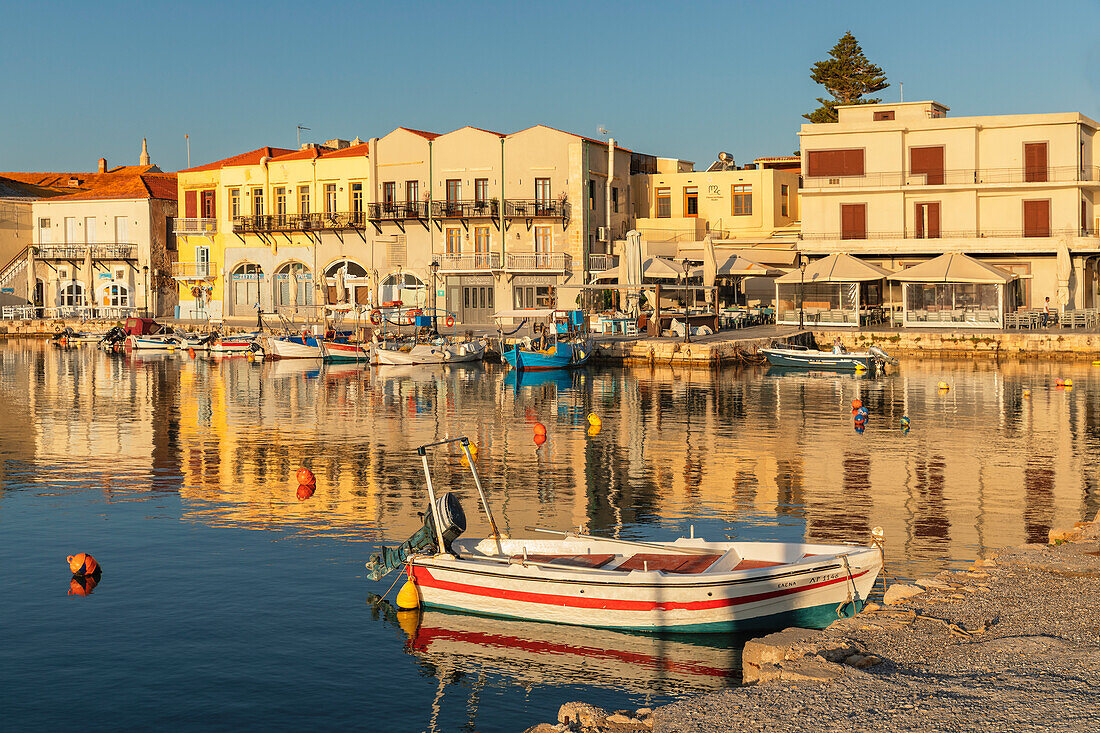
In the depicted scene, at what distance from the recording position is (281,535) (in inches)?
667

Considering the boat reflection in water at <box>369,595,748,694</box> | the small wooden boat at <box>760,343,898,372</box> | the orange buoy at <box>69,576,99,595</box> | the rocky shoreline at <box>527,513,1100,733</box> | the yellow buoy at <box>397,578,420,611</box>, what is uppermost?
the small wooden boat at <box>760,343,898,372</box>

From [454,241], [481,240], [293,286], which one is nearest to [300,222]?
[293,286]

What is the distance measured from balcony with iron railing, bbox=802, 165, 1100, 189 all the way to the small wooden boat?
45.1 ft

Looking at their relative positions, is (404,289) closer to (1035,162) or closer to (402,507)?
(1035,162)

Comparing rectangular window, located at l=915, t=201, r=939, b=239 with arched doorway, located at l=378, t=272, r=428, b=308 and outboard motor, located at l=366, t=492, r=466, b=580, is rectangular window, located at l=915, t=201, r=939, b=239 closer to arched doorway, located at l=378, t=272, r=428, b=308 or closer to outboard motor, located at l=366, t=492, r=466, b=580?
arched doorway, located at l=378, t=272, r=428, b=308

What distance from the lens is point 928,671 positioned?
9.01 meters

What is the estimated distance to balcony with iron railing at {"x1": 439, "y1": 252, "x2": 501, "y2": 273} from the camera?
6000 cm

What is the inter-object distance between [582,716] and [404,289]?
5535 centimetres

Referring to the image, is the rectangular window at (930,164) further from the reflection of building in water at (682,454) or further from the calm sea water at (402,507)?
the calm sea water at (402,507)

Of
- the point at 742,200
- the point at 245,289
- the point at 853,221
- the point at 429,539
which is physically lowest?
the point at 429,539

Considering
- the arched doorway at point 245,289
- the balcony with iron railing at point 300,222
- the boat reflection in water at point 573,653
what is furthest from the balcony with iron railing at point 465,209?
the boat reflection in water at point 573,653

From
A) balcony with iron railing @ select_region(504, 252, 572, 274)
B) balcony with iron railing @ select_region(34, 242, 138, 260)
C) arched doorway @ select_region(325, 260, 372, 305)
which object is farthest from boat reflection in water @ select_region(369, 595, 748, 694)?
balcony with iron railing @ select_region(34, 242, 138, 260)

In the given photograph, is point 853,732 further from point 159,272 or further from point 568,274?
point 159,272

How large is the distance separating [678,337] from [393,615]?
3490cm
